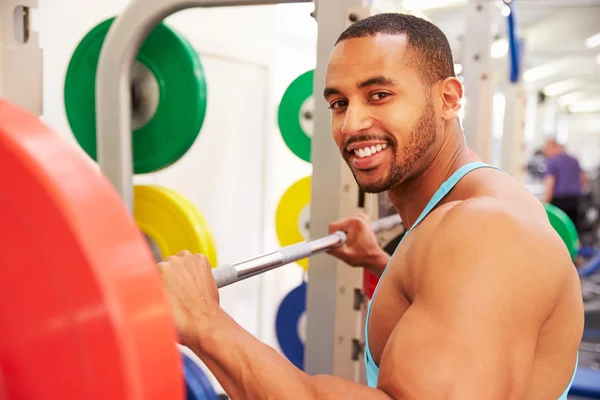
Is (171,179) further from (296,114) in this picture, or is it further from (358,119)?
(358,119)

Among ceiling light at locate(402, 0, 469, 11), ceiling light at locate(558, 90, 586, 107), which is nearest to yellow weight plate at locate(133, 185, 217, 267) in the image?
ceiling light at locate(402, 0, 469, 11)

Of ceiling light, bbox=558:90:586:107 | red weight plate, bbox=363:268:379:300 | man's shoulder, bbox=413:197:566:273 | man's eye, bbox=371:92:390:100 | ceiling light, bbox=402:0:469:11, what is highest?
ceiling light, bbox=402:0:469:11

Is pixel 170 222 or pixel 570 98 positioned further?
pixel 570 98

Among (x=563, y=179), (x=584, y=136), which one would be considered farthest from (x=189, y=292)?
(x=584, y=136)

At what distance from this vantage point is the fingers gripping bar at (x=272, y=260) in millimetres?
875

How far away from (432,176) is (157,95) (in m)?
0.86

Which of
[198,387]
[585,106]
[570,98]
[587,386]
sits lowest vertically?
[587,386]

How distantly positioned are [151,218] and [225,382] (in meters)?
0.97

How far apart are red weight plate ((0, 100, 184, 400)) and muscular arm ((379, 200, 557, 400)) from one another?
358 mm

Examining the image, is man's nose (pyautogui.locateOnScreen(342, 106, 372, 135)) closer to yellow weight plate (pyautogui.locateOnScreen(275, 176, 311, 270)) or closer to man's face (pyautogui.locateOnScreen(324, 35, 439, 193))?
man's face (pyautogui.locateOnScreen(324, 35, 439, 193))

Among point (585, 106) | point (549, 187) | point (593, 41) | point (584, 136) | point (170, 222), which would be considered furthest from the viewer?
point (584, 136)

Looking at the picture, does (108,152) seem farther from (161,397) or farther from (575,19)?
(575,19)

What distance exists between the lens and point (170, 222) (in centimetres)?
161

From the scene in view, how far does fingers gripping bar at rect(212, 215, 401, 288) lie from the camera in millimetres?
875
